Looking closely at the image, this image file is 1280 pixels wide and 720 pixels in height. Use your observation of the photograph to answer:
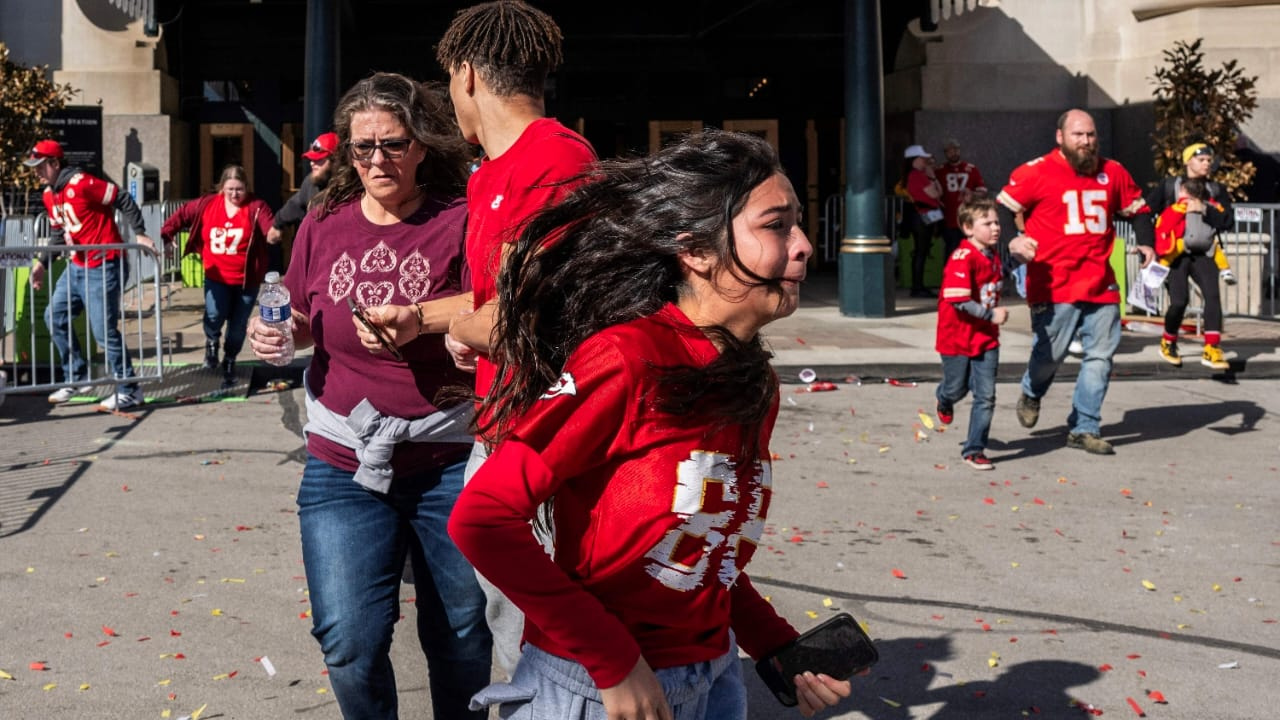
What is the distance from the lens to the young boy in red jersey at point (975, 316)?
28.3ft

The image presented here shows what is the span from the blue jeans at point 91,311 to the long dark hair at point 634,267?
9408 millimetres

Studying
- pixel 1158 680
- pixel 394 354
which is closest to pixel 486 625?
pixel 394 354

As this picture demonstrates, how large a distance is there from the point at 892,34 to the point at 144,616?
19.7 m

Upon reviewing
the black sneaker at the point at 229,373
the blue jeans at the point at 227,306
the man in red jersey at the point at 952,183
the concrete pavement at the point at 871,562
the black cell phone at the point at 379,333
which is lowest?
the concrete pavement at the point at 871,562

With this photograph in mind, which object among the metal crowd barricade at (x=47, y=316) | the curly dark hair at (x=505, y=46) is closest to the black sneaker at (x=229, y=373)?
the metal crowd barricade at (x=47, y=316)

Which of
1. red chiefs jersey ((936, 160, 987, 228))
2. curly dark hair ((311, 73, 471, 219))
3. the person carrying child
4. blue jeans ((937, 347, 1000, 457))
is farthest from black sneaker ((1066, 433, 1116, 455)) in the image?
red chiefs jersey ((936, 160, 987, 228))

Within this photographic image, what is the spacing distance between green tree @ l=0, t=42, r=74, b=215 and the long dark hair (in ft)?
63.2

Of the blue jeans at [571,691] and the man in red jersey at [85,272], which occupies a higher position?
the man in red jersey at [85,272]

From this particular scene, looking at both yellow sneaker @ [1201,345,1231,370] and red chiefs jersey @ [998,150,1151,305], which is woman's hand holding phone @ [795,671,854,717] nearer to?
red chiefs jersey @ [998,150,1151,305]

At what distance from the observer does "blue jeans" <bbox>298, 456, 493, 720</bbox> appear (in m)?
3.59

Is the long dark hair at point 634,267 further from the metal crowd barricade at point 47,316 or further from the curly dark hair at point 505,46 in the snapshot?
the metal crowd barricade at point 47,316

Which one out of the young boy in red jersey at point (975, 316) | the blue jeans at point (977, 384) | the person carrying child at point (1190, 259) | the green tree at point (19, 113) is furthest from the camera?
the green tree at point (19, 113)

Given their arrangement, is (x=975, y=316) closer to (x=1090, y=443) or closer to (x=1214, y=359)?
(x=1090, y=443)

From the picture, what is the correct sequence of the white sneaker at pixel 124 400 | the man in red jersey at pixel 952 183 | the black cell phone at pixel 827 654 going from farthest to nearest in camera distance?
the man in red jersey at pixel 952 183, the white sneaker at pixel 124 400, the black cell phone at pixel 827 654
